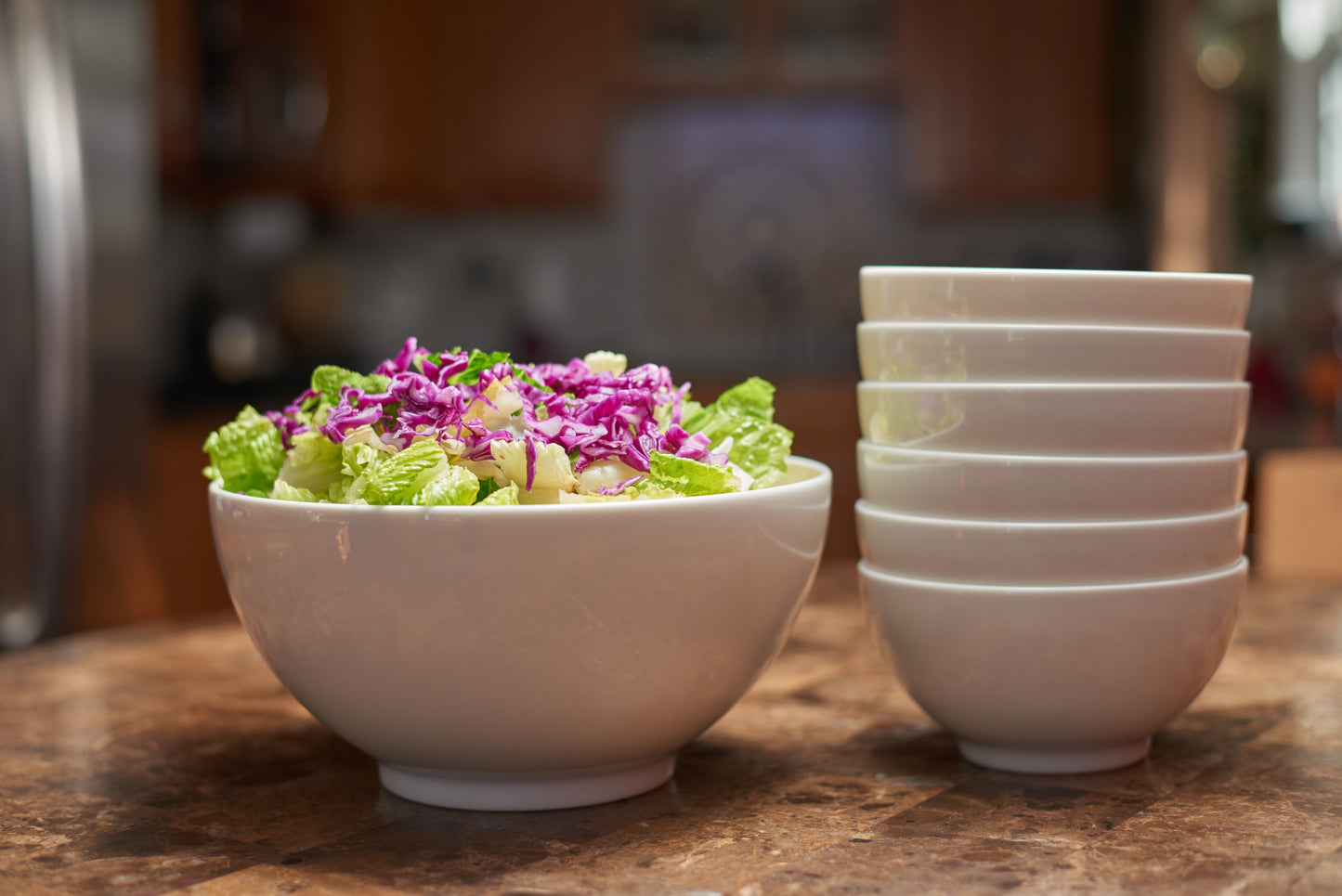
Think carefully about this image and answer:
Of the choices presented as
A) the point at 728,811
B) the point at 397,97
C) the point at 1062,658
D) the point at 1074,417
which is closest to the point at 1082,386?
the point at 1074,417

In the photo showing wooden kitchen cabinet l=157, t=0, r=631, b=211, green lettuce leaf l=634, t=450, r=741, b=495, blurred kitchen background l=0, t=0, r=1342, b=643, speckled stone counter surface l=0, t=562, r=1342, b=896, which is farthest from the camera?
wooden kitchen cabinet l=157, t=0, r=631, b=211

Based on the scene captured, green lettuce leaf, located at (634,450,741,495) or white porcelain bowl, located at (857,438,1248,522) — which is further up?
green lettuce leaf, located at (634,450,741,495)

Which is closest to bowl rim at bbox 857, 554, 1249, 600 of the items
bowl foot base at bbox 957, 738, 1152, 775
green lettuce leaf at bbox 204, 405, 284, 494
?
bowl foot base at bbox 957, 738, 1152, 775

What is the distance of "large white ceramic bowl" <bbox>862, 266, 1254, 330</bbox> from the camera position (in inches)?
30.1

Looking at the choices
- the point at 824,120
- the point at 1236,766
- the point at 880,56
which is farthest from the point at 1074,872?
the point at 824,120

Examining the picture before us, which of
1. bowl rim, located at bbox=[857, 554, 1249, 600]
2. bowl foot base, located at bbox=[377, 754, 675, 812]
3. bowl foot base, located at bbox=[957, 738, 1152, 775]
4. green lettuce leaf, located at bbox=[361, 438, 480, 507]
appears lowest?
bowl foot base, located at bbox=[957, 738, 1152, 775]

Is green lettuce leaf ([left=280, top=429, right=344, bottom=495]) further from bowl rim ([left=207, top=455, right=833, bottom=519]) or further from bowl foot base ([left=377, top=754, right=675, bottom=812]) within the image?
bowl foot base ([left=377, top=754, right=675, bottom=812])

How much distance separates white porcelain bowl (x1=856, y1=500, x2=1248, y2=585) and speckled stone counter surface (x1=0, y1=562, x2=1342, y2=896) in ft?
0.38

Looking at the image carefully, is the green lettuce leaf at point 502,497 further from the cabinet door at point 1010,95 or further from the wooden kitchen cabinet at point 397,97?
the cabinet door at point 1010,95

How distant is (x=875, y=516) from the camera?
2.72 feet

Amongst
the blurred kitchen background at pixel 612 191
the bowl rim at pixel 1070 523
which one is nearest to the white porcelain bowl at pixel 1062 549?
the bowl rim at pixel 1070 523

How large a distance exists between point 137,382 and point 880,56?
6.54 ft

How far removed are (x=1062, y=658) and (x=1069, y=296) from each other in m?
0.20

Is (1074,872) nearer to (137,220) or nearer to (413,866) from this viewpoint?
(413,866)
